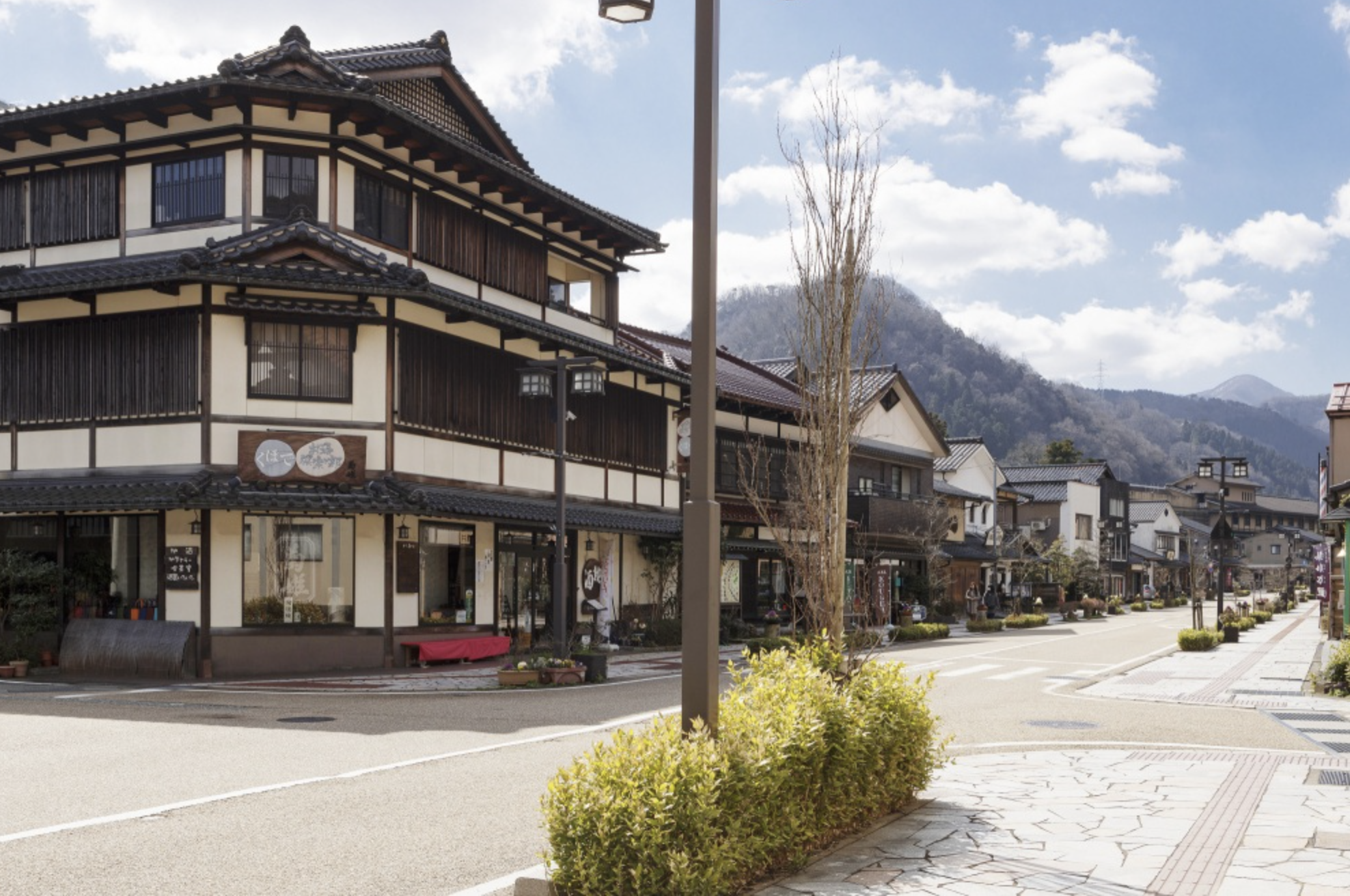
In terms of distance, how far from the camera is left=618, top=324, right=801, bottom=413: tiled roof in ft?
125

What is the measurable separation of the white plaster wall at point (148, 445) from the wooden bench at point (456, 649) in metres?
5.49

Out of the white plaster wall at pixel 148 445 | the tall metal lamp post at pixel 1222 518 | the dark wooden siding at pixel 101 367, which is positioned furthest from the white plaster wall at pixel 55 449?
the tall metal lamp post at pixel 1222 518

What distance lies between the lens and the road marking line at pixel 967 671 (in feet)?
78.2

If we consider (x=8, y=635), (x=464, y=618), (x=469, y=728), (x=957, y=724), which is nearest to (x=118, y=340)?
(x=8, y=635)

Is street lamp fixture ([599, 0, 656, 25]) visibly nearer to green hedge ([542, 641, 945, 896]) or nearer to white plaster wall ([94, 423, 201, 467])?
green hedge ([542, 641, 945, 896])

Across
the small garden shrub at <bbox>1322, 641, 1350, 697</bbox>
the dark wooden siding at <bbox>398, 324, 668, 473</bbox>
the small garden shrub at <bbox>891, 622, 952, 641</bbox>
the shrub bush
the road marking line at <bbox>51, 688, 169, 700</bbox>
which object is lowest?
the small garden shrub at <bbox>891, 622, 952, 641</bbox>

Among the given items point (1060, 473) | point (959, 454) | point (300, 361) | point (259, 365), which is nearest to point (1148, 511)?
point (1060, 473)

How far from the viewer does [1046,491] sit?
84.0m

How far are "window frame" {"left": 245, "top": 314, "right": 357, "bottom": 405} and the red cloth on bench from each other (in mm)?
5072

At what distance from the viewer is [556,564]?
→ 22.8m

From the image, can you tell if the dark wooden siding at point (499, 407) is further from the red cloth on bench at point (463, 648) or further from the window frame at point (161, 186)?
the red cloth on bench at point (463, 648)

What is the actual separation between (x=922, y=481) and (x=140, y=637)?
3966cm

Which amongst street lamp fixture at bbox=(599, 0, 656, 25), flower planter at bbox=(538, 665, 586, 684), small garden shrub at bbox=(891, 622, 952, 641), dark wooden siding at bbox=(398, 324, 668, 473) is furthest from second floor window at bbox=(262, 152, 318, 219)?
small garden shrub at bbox=(891, 622, 952, 641)

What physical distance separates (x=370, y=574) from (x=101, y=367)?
6.65m
